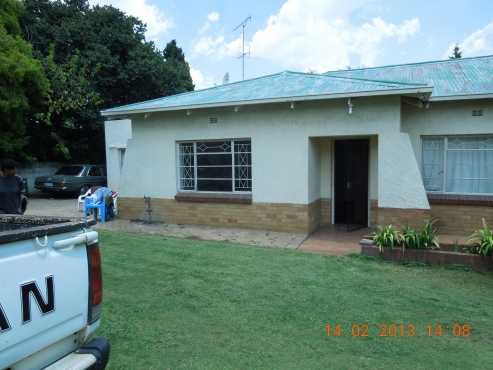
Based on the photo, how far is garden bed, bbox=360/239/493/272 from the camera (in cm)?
593

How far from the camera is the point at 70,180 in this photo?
16.8 meters

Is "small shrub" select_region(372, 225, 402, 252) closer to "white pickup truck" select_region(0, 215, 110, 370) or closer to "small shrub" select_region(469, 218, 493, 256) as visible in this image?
"small shrub" select_region(469, 218, 493, 256)

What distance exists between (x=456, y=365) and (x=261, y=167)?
244 inches

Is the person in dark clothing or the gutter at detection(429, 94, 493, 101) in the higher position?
the gutter at detection(429, 94, 493, 101)

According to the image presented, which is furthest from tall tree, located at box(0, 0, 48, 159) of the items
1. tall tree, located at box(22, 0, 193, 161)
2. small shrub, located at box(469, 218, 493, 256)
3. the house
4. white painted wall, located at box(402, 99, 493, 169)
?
small shrub, located at box(469, 218, 493, 256)

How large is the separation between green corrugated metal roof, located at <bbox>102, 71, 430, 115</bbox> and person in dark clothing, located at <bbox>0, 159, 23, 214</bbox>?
4.17 meters

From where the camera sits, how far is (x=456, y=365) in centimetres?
333

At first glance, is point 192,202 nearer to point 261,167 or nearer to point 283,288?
point 261,167

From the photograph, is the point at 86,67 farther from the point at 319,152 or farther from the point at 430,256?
the point at 430,256

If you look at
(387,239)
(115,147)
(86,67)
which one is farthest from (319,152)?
(86,67)

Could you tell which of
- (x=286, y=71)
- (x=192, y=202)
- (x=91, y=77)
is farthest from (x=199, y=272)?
(x=91, y=77)

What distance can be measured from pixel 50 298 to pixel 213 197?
7.52 meters

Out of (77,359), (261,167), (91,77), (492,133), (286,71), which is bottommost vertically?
(77,359)

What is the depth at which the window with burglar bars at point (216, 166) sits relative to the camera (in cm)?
941
